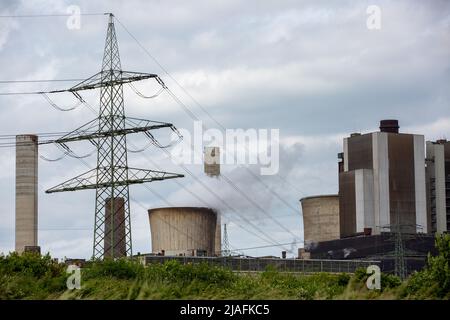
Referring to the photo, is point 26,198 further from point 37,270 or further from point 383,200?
point 37,270

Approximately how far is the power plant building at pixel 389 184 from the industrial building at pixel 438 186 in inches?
213

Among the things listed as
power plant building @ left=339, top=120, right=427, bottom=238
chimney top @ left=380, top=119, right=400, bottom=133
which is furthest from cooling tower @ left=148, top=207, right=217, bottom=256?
chimney top @ left=380, top=119, right=400, bottom=133

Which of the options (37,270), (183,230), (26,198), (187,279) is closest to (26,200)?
(26,198)

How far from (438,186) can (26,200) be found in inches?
2096

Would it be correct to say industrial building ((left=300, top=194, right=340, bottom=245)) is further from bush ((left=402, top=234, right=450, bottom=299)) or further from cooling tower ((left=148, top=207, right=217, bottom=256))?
bush ((left=402, top=234, right=450, bottom=299))

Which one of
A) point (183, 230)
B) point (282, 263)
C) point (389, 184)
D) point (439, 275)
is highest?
point (389, 184)

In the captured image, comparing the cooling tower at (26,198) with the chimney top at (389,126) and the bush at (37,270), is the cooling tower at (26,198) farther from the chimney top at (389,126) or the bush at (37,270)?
the chimney top at (389,126)

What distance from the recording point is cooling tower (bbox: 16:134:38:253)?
10162 cm

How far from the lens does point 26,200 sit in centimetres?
10175

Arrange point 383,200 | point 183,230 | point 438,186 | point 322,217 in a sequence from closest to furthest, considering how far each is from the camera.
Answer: point 183,230
point 383,200
point 438,186
point 322,217
